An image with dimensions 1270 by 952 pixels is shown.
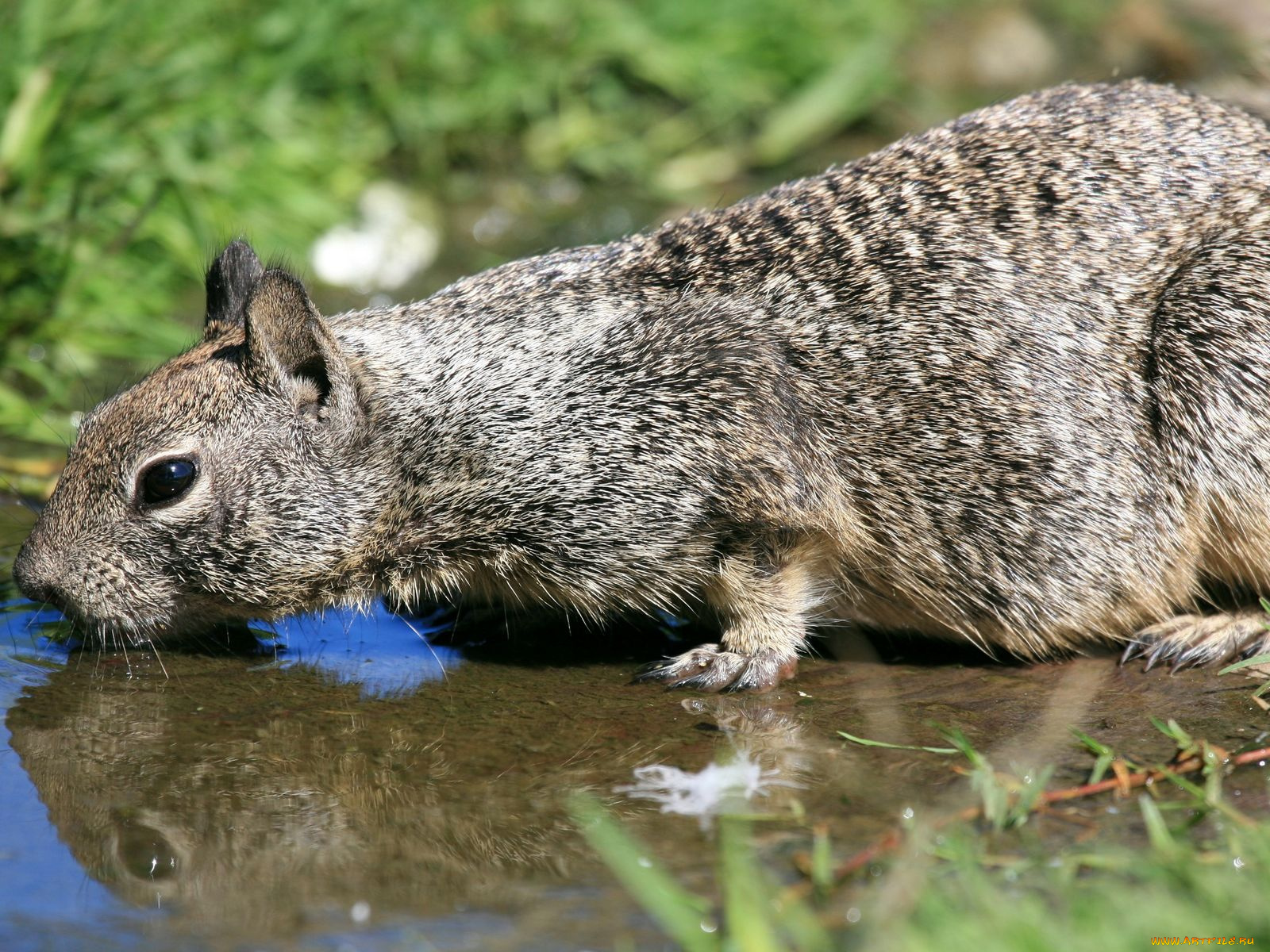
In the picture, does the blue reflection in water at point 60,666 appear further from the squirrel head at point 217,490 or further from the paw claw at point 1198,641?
the paw claw at point 1198,641

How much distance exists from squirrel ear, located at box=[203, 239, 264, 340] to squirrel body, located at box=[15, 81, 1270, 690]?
0.79ft

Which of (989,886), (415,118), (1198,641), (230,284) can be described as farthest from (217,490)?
(415,118)

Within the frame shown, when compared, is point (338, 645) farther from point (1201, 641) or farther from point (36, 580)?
point (1201, 641)

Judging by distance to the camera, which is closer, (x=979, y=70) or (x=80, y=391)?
(x=80, y=391)

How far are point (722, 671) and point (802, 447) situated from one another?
86 cm

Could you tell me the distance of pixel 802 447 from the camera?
512 centimetres

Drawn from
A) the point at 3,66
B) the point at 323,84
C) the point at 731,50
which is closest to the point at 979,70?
the point at 731,50

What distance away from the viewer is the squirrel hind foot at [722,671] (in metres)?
5.01

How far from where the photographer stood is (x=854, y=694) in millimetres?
4941

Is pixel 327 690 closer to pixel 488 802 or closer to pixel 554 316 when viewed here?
pixel 488 802

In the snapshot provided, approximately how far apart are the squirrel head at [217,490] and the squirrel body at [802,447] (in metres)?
0.01

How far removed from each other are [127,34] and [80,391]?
2.26 meters

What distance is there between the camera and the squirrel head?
500cm

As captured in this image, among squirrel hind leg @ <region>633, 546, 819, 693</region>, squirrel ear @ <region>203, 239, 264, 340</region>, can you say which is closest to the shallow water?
squirrel hind leg @ <region>633, 546, 819, 693</region>
